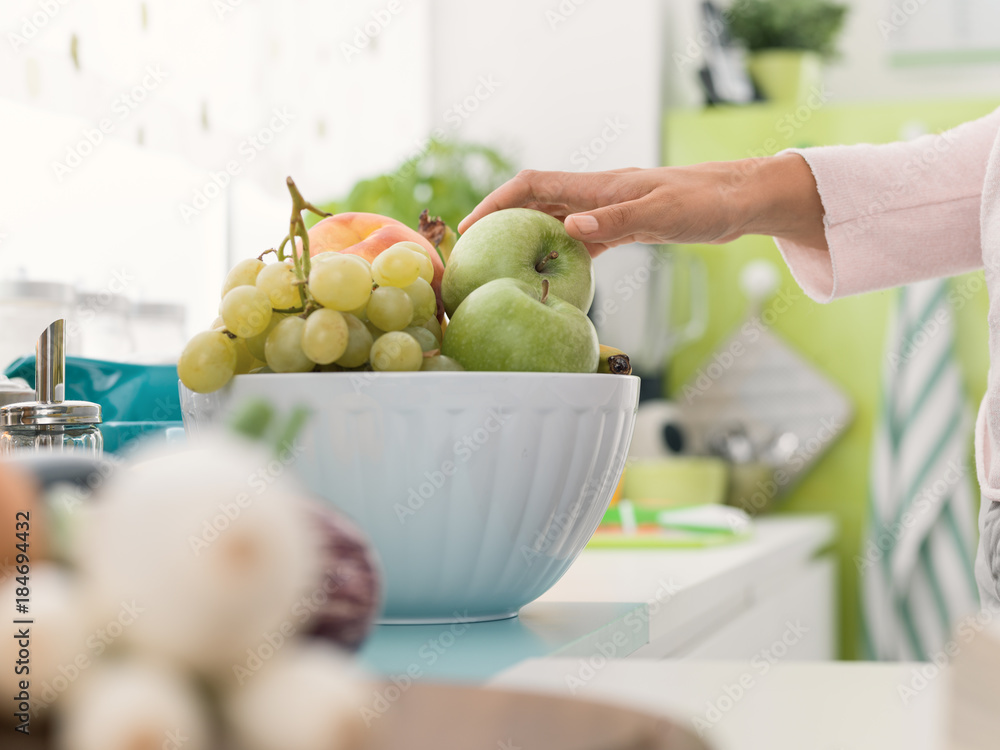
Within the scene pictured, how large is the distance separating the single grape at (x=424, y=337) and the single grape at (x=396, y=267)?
0.11 ft

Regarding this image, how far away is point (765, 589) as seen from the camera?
1537mm

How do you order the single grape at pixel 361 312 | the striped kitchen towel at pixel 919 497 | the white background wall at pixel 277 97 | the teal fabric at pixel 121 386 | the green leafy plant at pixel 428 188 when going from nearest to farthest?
the single grape at pixel 361 312, the teal fabric at pixel 121 386, the white background wall at pixel 277 97, the green leafy plant at pixel 428 188, the striped kitchen towel at pixel 919 497

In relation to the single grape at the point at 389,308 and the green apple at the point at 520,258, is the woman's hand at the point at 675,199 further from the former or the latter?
the single grape at the point at 389,308

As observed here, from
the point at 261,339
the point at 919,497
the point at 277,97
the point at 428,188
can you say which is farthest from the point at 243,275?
the point at 919,497

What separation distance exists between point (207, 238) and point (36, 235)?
1.53ft

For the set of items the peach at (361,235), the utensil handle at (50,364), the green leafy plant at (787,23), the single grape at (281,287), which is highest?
the green leafy plant at (787,23)

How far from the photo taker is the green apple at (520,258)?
1.86 feet

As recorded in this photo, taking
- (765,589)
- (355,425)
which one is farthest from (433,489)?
(765,589)

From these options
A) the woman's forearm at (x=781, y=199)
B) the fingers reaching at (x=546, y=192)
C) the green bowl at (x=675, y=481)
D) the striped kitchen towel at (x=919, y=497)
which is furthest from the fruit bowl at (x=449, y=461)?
the striped kitchen towel at (x=919, y=497)

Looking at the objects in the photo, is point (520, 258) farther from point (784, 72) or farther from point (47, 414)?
point (784, 72)

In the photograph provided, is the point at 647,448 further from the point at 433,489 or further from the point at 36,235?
the point at 433,489

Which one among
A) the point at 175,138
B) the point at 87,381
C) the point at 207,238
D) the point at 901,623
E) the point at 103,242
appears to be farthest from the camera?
the point at 901,623

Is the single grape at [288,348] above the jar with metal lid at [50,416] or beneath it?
above

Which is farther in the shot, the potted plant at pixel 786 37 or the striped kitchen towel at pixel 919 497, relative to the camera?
the potted plant at pixel 786 37
